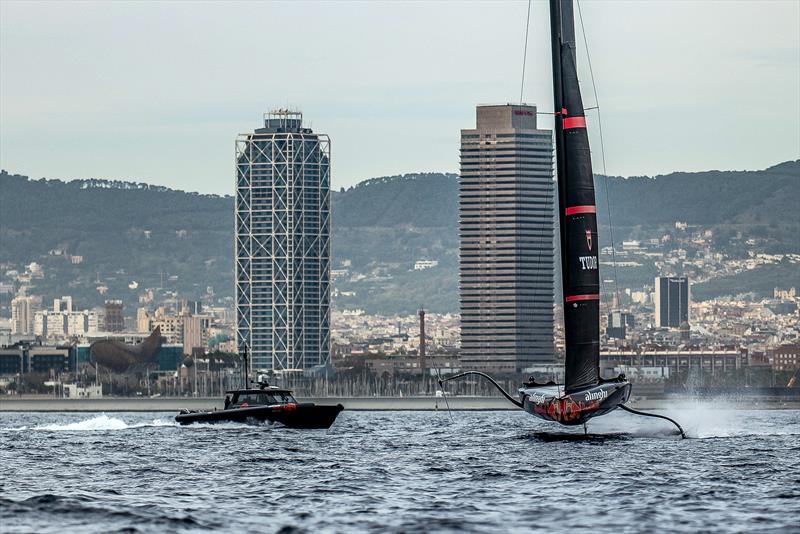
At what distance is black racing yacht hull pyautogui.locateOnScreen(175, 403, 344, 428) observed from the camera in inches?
4444

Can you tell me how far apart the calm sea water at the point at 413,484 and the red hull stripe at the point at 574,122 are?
15.4 m

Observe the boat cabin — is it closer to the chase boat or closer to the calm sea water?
the chase boat

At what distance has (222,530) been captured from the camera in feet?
164

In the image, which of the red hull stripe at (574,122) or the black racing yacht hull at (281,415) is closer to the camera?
the red hull stripe at (574,122)

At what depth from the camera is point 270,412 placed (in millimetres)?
113000

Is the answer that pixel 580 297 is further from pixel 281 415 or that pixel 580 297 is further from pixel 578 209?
pixel 281 415

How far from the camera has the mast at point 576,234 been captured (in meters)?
94.6

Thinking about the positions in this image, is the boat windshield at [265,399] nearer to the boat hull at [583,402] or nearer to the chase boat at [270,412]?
the chase boat at [270,412]

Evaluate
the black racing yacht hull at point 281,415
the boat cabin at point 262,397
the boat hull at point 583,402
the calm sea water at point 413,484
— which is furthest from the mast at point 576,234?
the boat cabin at point 262,397

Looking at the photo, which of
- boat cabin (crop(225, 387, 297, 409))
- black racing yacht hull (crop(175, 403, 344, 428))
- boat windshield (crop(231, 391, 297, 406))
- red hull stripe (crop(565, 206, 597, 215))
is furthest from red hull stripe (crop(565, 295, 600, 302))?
boat windshield (crop(231, 391, 297, 406))

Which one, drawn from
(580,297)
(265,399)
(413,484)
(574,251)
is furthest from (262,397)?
(413,484)

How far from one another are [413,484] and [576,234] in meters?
32.5

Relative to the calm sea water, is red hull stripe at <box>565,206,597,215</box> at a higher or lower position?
higher

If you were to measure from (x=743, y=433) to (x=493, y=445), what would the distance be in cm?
2110
